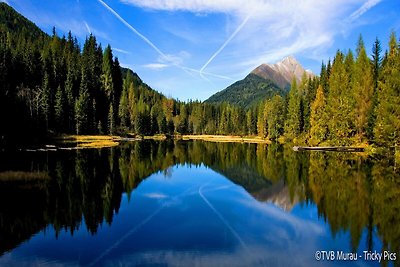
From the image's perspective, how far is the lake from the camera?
16750 millimetres

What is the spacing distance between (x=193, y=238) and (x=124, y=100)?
132m

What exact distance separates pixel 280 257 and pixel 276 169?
33665 mm

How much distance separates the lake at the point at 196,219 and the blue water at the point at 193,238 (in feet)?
0.18

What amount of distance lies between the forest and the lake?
25.1 meters

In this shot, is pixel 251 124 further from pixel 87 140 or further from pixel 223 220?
pixel 223 220

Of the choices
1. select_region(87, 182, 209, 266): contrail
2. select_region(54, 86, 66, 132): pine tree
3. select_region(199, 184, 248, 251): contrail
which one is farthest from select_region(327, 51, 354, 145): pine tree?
select_region(54, 86, 66, 132): pine tree

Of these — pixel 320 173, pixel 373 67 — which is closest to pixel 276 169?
pixel 320 173

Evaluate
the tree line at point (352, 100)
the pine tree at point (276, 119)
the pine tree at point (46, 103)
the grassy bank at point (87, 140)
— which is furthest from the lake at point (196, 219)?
the pine tree at point (276, 119)

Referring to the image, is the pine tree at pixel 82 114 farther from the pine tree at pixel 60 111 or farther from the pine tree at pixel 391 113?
the pine tree at pixel 391 113

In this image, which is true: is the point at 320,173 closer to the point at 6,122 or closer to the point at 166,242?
the point at 166,242

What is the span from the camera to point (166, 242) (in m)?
18.9

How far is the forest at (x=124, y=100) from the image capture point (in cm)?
6650

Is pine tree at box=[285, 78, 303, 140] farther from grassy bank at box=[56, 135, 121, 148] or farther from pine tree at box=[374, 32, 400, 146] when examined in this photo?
grassy bank at box=[56, 135, 121, 148]

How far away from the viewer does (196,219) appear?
78.6ft
